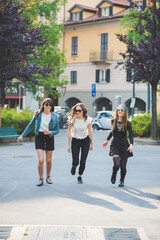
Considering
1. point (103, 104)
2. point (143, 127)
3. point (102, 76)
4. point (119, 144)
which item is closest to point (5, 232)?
point (119, 144)

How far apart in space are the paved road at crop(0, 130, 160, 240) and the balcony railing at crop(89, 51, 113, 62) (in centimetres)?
4118

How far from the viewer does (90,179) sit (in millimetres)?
10430

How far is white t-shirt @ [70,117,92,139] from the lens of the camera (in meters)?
9.63

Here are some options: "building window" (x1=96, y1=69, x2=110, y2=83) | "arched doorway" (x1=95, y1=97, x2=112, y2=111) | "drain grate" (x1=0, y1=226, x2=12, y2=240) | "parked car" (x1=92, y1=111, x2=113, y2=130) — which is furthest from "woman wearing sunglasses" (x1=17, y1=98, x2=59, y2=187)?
"arched doorway" (x1=95, y1=97, x2=112, y2=111)

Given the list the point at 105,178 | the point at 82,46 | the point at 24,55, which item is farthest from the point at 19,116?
the point at 82,46

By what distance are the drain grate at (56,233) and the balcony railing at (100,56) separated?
4822cm

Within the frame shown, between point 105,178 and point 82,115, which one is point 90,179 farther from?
point 82,115

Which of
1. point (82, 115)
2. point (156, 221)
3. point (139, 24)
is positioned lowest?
point (156, 221)

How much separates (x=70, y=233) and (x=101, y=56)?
4918 centimetres

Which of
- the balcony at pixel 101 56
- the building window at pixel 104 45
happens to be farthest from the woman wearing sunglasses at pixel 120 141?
the building window at pixel 104 45

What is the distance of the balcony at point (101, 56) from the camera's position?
175 ft

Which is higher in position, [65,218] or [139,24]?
[139,24]

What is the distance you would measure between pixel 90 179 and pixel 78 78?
1827 inches

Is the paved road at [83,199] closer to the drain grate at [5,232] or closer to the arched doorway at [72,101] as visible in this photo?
the drain grate at [5,232]
